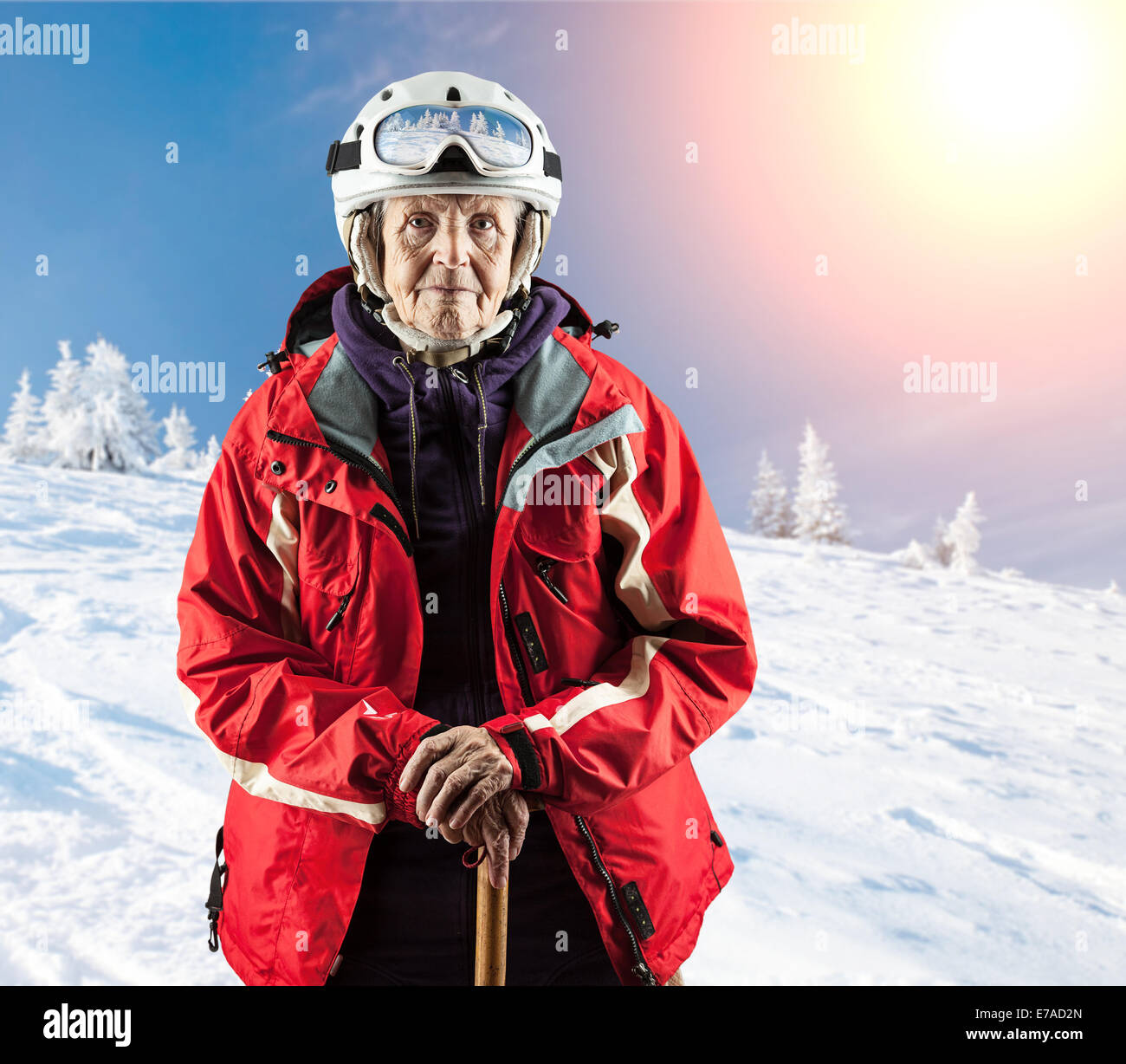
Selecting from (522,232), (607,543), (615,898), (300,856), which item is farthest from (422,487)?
(615,898)

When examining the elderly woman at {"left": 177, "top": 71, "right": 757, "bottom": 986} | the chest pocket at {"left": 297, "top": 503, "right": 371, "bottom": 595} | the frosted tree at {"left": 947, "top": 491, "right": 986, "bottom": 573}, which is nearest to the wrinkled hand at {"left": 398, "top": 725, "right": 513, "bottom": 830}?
the elderly woman at {"left": 177, "top": 71, "right": 757, "bottom": 986}

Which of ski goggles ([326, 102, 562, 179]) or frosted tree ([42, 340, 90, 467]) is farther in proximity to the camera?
frosted tree ([42, 340, 90, 467])

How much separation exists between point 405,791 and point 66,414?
63.5 feet

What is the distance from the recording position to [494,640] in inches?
86.0

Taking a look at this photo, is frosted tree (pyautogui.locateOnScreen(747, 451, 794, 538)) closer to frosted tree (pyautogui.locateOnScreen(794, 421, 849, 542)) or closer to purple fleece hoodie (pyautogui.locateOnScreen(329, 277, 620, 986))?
frosted tree (pyautogui.locateOnScreen(794, 421, 849, 542))

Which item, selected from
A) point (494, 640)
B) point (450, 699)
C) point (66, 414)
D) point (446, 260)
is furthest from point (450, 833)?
point (66, 414)

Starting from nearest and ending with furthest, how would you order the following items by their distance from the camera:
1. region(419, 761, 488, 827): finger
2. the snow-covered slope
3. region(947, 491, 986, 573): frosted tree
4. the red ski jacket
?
region(419, 761, 488, 827): finger → the red ski jacket → the snow-covered slope → region(947, 491, 986, 573): frosted tree

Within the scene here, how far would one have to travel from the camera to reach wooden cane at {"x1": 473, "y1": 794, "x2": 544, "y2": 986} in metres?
2.10

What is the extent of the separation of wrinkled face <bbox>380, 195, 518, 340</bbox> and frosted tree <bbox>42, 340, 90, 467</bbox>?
17.5 m

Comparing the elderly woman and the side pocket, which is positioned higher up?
the elderly woman

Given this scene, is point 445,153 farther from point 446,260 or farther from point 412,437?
point 412,437

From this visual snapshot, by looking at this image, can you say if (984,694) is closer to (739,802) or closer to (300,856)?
(739,802)

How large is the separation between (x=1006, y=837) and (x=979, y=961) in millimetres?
1353
